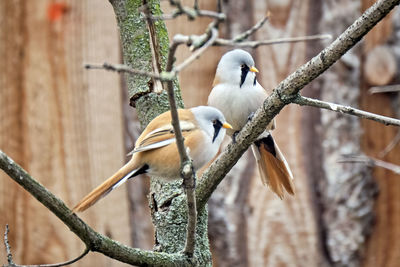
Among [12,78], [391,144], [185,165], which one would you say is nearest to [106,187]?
[185,165]

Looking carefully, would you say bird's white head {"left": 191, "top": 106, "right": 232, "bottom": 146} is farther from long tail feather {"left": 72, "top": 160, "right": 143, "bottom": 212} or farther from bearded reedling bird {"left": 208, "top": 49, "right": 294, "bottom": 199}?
bearded reedling bird {"left": 208, "top": 49, "right": 294, "bottom": 199}

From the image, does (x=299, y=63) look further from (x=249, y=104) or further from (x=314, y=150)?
(x=249, y=104)

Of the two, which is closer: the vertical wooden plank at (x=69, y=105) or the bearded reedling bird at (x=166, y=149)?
the bearded reedling bird at (x=166, y=149)

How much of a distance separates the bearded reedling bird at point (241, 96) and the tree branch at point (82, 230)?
1.01 metres

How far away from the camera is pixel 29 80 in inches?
167

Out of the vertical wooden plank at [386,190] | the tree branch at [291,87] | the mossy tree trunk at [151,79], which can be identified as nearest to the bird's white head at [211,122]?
the tree branch at [291,87]

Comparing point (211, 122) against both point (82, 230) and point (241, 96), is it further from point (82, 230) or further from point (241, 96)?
point (82, 230)

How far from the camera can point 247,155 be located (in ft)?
14.9

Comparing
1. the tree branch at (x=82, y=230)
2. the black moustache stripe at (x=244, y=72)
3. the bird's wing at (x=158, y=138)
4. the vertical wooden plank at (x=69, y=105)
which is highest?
the vertical wooden plank at (x=69, y=105)

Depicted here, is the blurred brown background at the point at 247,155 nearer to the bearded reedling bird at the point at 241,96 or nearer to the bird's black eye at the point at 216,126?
the bearded reedling bird at the point at 241,96

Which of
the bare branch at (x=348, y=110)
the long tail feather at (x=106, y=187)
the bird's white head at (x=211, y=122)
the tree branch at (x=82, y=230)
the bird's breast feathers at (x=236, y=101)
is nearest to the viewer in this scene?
the tree branch at (x=82, y=230)

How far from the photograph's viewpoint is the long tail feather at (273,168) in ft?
11.1

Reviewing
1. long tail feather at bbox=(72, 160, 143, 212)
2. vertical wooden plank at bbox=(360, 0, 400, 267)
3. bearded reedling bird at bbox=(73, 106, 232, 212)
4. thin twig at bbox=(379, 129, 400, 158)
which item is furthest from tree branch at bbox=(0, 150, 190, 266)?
vertical wooden plank at bbox=(360, 0, 400, 267)

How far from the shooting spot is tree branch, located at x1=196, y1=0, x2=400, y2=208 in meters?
2.14
